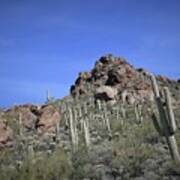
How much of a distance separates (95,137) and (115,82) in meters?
29.6

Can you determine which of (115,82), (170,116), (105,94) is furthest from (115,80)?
(170,116)

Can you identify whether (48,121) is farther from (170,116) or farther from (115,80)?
(115,80)

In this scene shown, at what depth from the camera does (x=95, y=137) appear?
1072 inches

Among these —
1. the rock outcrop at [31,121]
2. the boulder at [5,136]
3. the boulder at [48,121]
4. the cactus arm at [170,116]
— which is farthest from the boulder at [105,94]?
the cactus arm at [170,116]

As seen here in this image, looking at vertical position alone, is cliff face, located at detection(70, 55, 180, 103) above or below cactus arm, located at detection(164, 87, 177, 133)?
above

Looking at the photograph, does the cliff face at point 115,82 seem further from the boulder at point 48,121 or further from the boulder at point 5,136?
the boulder at point 5,136

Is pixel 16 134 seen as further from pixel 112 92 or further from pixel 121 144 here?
pixel 112 92

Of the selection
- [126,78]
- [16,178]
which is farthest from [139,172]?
[126,78]

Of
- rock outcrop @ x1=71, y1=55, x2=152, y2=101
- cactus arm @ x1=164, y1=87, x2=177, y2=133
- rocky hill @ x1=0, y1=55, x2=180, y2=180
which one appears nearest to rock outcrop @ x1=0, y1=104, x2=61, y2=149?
rocky hill @ x1=0, y1=55, x2=180, y2=180

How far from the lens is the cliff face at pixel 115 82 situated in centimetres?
5078

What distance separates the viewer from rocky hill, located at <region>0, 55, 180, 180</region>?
14.4m

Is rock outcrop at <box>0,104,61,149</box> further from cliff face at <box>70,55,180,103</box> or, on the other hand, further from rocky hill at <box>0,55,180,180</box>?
cliff face at <box>70,55,180,103</box>

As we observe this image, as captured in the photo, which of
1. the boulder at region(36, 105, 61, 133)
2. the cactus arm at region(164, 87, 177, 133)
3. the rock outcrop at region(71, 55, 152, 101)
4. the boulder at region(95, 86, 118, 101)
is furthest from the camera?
the rock outcrop at region(71, 55, 152, 101)

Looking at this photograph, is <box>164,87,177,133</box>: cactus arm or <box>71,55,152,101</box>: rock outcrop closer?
<box>164,87,177,133</box>: cactus arm
